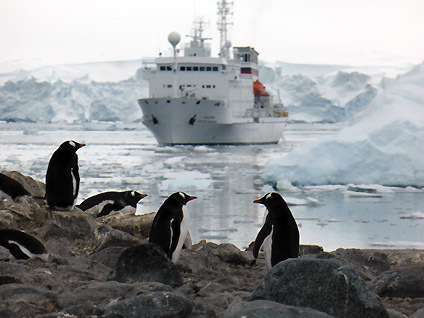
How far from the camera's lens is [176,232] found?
3633mm

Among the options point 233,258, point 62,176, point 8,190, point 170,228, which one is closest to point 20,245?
point 170,228

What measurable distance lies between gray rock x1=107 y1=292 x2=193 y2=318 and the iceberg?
10414mm

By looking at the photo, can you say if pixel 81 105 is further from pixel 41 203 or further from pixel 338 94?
pixel 41 203

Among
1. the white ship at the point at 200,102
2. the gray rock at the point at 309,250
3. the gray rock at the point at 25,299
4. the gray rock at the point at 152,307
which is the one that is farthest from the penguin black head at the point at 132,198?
the white ship at the point at 200,102

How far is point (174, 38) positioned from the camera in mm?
36125

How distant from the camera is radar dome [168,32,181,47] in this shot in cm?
3607

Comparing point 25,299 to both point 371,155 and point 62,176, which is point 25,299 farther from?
point 371,155

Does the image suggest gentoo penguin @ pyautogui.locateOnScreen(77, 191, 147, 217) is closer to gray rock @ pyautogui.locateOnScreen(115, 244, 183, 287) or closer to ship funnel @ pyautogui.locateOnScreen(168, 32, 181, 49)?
gray rock @ pyautogui.locateOnScreen(115, 244, 183, 287)

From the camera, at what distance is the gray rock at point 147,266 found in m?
3.17

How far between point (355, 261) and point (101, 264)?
2006 mm

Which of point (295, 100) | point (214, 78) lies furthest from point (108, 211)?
point (295, 100)

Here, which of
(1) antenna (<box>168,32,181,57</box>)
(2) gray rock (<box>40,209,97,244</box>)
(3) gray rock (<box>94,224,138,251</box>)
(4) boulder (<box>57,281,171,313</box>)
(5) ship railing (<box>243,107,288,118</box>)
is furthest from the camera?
(5) ship railing (<box>243,107,288,118</box>)

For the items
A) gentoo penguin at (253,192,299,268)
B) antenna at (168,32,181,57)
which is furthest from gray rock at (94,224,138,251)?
antenna at (168,32,181,57)

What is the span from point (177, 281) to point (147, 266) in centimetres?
18
